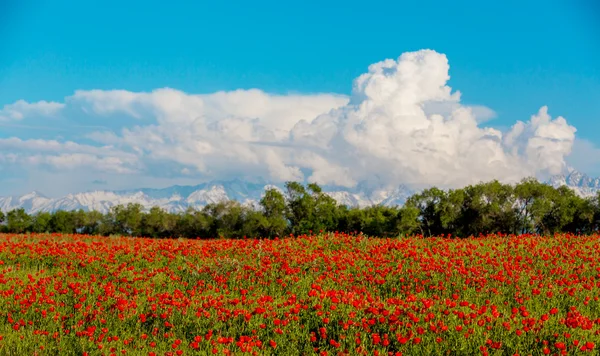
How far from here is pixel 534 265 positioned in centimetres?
1555

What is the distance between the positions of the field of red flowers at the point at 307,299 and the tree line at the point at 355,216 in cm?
3547

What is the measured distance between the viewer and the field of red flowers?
356 inches

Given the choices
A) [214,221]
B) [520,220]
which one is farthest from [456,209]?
[214,221]

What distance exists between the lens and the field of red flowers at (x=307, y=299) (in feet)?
29.6

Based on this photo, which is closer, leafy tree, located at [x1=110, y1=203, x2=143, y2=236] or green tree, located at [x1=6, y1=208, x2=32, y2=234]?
leafy tree, located at [x1=110, y1=203, x2=143, y2=236]

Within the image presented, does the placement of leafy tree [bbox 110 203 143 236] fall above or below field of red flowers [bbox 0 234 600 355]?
above

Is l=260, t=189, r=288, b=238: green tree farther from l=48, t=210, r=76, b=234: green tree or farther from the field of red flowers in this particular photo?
the field of red flowers

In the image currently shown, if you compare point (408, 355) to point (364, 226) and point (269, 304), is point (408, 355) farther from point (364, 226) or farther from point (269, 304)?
point (364, 226)

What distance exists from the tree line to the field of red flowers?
35.5 m

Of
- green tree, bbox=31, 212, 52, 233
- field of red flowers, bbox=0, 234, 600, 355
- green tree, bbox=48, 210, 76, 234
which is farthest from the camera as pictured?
green tree, bbox=31, 212, 52, 233

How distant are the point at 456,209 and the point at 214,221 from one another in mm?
33998

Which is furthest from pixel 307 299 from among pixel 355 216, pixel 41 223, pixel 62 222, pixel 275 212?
pixel 41 223

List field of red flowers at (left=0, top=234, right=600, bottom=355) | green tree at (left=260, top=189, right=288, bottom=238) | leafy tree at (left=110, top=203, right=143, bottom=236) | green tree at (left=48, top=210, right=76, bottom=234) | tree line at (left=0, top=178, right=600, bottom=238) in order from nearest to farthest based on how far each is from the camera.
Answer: field of red flowers at (left=0, top=234, right=600, bottom=355), tree line at (left=0, top=178, right=600, bottom=238), green tree at (left=260, top=189, right=288, bottom=238), leafy tree at (left=110, top=203, right=143, bottom=236), green tree at (left=48, top=210, right=76, bottom=234)

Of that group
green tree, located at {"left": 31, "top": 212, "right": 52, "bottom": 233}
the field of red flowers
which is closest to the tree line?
green tree, located at {"left": 31, "top": 212, "right": 52, "bottom": 233}
